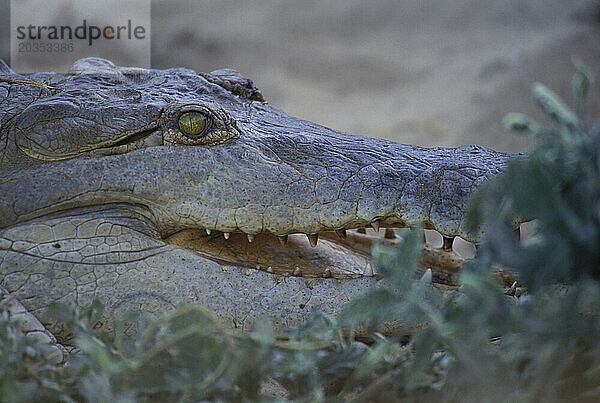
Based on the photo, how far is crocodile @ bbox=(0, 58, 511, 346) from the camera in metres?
1.47

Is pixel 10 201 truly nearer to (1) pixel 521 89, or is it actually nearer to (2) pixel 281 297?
(2) pixel 281 297

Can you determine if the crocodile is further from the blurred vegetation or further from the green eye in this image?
the blurred vegetation

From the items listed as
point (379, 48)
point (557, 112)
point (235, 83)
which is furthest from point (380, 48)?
point (557, 112)

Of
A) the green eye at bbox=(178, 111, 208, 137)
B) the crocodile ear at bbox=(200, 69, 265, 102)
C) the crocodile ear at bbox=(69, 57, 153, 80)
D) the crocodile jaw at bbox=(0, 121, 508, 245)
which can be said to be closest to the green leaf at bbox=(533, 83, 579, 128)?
the crocodile jaw at bbox=(0, 121, 508, 245)

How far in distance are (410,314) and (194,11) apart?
4707 mm

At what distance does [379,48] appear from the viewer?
5.01m

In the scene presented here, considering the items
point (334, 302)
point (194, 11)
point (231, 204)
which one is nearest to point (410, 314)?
point (334, 302)

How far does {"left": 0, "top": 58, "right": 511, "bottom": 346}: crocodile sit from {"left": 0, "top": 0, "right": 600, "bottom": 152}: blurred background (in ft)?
10.4

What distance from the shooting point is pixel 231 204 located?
5.00ft

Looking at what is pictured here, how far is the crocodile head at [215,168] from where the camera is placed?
1.48m

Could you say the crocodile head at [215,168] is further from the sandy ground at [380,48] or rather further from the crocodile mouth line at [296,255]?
the sandy ground at [380,48]
